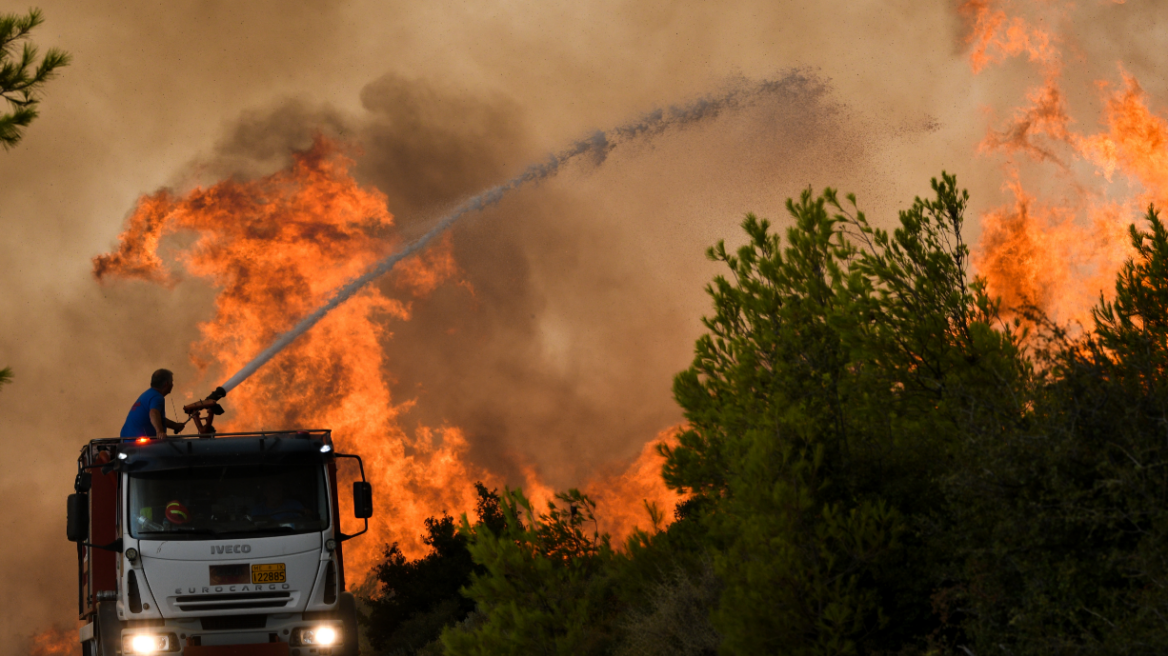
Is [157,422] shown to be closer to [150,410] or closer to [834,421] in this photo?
[150,410]

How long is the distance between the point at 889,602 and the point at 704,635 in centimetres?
269

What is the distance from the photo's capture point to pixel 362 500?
42.8 feet

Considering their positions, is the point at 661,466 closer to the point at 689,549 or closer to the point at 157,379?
the point at 689,549

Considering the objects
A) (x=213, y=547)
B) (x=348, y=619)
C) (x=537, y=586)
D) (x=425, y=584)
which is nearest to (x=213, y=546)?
(x=213, y=547)

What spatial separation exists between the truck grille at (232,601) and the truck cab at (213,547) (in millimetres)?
12

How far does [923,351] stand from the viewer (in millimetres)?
12281

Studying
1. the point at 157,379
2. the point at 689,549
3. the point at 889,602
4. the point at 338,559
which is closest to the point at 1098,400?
the point at 889,602

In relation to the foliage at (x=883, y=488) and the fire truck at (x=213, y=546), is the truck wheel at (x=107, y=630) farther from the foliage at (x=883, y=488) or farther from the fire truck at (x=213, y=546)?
the foliage at (x=883, y=488)

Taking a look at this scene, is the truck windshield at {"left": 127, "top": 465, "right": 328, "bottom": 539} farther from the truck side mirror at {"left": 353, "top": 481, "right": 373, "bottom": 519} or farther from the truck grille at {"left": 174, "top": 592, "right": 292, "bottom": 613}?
the truck grille at {"left": 174, "top": 592, "right": 292, "bottom": 613}

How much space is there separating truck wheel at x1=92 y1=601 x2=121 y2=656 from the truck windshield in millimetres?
1017

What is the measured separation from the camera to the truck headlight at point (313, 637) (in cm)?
1212

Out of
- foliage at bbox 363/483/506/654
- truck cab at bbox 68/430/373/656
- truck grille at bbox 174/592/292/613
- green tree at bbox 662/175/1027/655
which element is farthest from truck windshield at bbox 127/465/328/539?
foliage at bbox 363/483/506/654

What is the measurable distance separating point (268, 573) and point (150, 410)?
9.42ft

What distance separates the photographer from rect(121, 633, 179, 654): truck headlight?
11.5 meters
